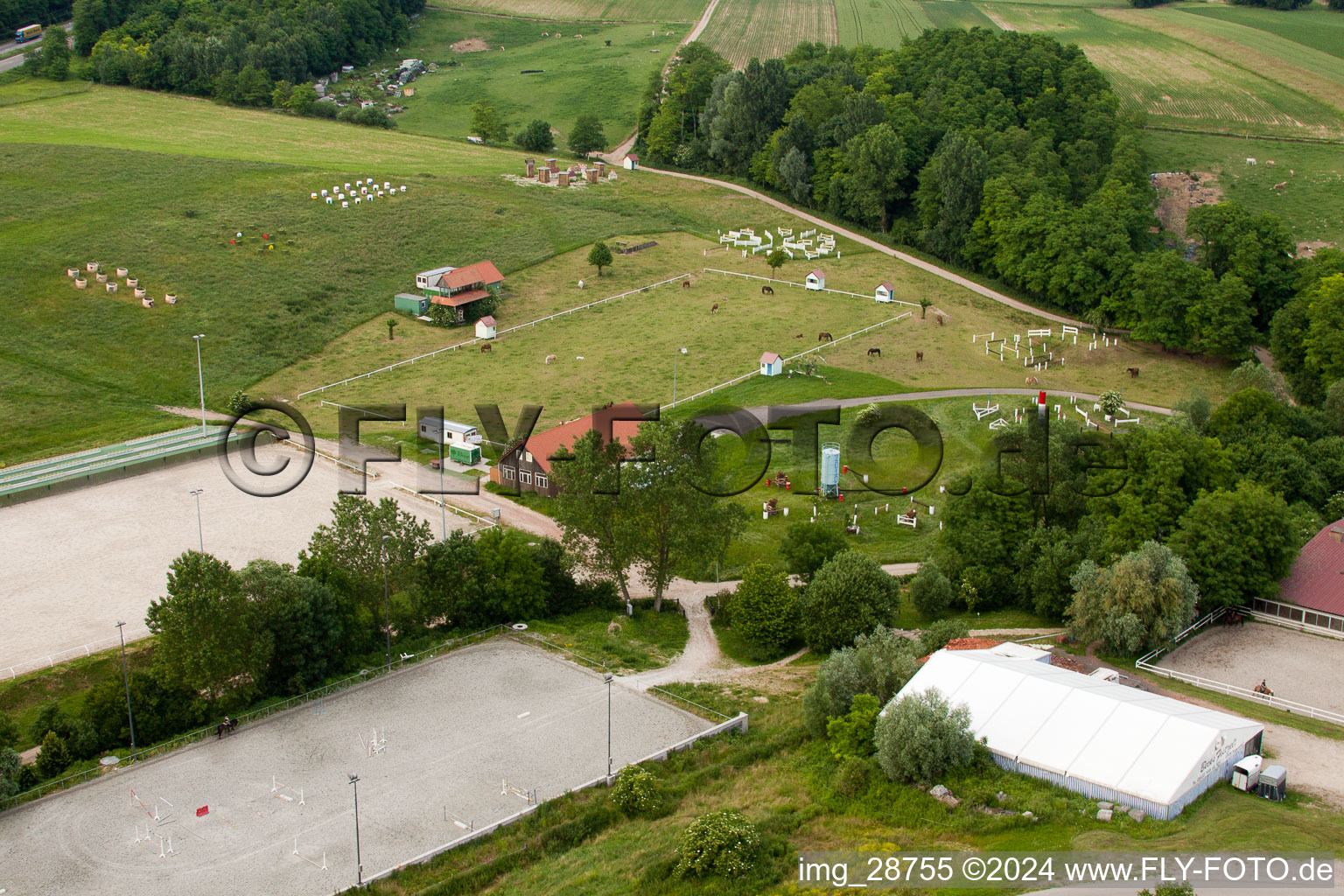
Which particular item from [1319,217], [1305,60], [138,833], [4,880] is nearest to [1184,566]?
[138,833]

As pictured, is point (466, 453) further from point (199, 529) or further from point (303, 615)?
point (303, 615)

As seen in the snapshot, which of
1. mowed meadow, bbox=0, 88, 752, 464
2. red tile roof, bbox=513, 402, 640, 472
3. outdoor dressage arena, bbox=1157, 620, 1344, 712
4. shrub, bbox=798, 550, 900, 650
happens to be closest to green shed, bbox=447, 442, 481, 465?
red tile roof, bbox=513, 402, 640, 472

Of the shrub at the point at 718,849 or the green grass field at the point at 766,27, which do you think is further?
the green grass field at the point at 766,27

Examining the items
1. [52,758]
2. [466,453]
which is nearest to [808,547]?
[466,453]

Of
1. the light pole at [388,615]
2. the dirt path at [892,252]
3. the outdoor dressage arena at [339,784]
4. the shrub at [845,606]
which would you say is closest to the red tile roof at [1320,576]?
the shrub at [845,606]

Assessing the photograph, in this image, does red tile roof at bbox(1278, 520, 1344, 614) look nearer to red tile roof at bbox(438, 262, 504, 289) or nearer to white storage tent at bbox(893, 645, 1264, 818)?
white storage tent at bbox(893, 645, 1264, 818)

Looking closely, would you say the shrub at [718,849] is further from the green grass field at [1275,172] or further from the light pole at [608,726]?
the green grass field at [1275,172]

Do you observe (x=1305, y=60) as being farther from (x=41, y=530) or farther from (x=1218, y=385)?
(x=41, y=530)
